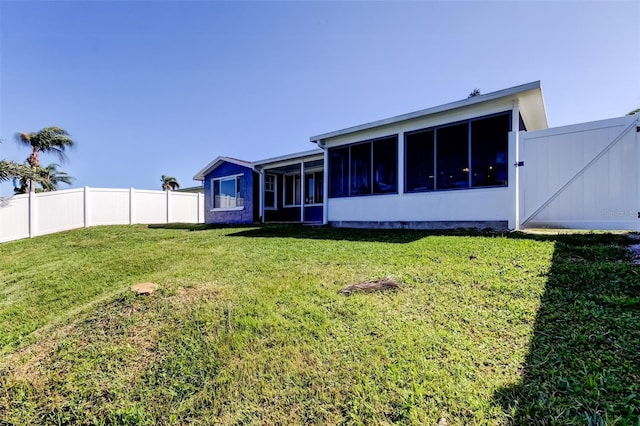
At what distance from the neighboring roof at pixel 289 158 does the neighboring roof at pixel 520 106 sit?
2050mm

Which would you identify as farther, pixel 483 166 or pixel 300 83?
pixel 300 83

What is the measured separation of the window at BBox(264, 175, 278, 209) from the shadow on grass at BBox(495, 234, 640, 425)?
12.6 metres

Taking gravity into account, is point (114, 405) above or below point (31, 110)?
below

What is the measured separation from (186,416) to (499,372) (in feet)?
7.27

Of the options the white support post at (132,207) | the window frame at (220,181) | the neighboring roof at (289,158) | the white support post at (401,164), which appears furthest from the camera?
the white support post at (132,207)

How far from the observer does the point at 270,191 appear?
1493cm

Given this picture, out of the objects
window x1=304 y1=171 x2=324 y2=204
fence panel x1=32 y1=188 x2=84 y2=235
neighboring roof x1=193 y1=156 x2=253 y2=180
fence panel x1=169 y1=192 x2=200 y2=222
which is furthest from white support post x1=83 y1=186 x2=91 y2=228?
window x1=304 y1=171 x2=324 y2=204

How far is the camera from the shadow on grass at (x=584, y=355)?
165 centimetres

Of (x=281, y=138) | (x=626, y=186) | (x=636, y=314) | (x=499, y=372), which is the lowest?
(x=499, y=372)

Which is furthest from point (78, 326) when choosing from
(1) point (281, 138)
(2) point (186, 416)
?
(1) point (281, 138)

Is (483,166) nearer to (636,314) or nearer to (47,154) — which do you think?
(636,314)

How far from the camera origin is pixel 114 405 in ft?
7.33

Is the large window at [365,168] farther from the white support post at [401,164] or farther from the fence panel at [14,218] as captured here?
the fence panel at [14,218]

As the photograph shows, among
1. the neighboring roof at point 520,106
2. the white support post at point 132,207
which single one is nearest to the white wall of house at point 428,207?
the neighboring roof at point 520,106
